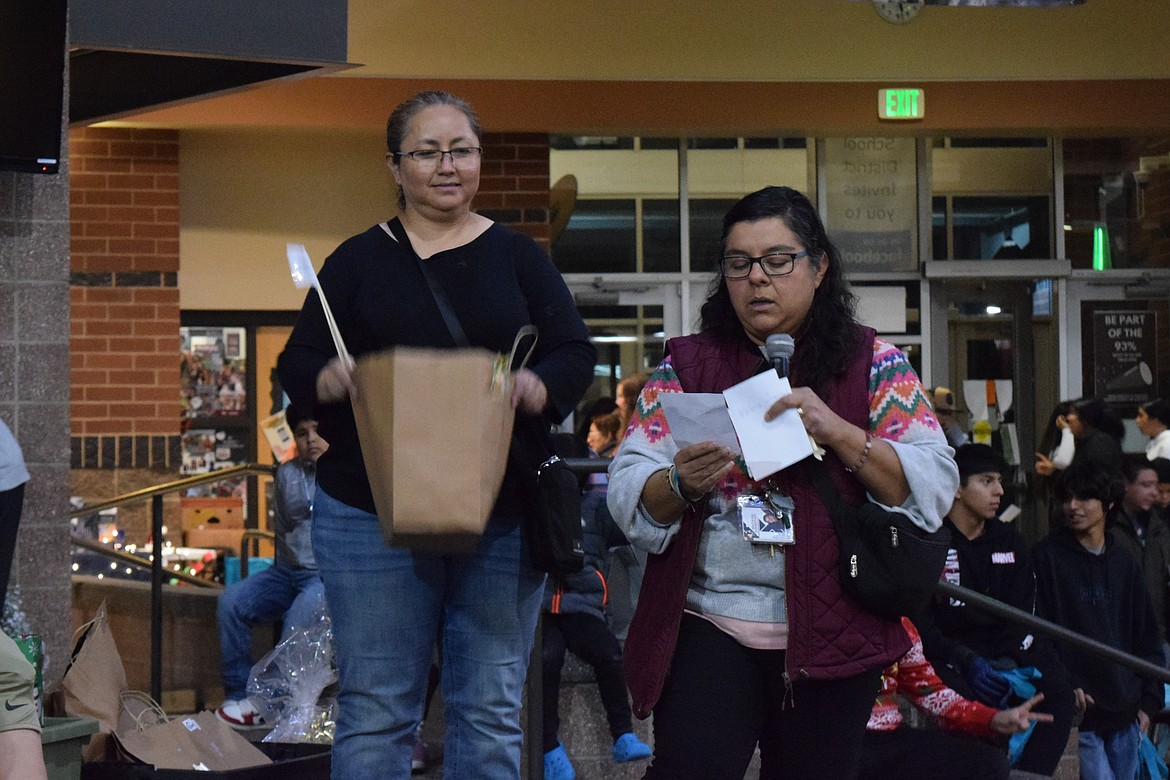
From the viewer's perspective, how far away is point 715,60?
32.4 feet

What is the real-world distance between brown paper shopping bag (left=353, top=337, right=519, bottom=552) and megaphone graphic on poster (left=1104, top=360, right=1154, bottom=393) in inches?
362

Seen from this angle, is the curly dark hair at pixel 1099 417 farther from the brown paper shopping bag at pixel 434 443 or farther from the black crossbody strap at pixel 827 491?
the brown paper shopping bag at pixel 434 443

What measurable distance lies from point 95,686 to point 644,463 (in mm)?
2507

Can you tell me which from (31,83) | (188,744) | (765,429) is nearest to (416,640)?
(765,429)

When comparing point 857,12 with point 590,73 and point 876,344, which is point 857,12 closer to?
point 590,73

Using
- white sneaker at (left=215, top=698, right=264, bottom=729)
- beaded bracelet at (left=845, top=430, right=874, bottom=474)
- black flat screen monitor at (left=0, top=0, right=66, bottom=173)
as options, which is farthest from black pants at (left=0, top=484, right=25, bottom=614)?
beaded bracelet at (left=845, top=430, right=874, bottom=474)

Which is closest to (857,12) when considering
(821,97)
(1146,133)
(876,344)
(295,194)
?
(821,97)

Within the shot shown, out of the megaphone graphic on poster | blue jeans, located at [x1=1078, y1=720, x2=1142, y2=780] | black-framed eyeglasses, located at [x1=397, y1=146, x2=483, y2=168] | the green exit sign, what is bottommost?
blue jeans, located at [x1=1078, y1=720, x2=1142, y2=780]

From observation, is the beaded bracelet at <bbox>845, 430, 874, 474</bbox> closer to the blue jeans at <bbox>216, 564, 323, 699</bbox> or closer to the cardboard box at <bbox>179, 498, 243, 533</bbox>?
the blue jeans at <bbox>216, 564, 323, 699</bbox>

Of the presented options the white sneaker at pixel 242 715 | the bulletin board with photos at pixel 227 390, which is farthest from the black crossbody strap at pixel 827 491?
the bulletin board with photos at pixel 227 390

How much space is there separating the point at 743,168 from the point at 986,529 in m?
5.63

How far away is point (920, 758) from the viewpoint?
15.0 ft

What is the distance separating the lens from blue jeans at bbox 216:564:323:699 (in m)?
6.46

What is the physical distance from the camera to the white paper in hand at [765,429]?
9.34 ft
